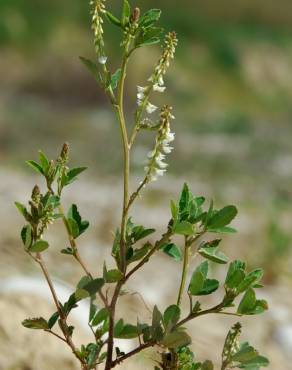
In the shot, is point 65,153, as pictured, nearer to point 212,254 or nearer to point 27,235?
point 27,235

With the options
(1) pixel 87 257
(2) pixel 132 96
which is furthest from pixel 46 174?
(2) pixel 132 96

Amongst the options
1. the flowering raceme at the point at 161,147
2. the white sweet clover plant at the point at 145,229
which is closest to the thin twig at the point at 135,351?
the white sweet clover plant at the point at 145,229

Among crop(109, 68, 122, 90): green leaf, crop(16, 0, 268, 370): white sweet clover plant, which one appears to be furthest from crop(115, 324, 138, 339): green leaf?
crop(109, 68, 122, 90): green leaf

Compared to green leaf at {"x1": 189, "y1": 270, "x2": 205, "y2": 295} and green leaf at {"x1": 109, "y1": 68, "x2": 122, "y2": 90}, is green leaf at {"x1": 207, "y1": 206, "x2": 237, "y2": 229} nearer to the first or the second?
green leaf at {"x1": 189, "y1": 270, "x2": 205, "y2": 295}

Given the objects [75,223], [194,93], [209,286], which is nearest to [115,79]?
[75,223]

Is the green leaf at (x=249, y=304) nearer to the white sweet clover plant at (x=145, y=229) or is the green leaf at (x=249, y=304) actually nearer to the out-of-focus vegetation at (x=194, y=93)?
the white sweet clover plant at (x=145, y=229)
